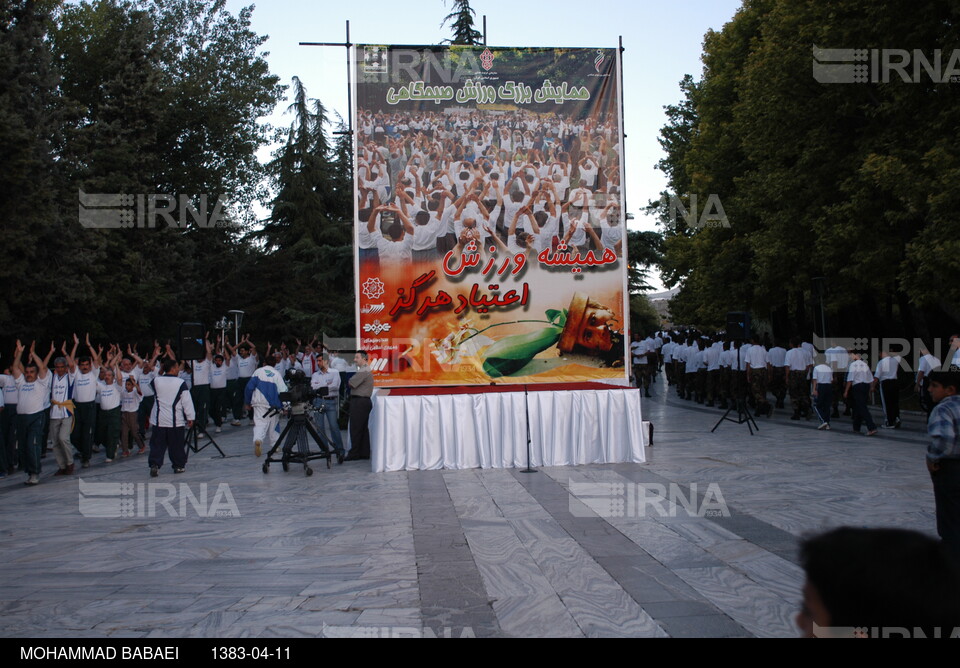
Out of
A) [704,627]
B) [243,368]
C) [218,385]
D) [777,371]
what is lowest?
[704,627]

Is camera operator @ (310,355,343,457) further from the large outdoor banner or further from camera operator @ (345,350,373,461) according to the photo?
the large outdoor banner

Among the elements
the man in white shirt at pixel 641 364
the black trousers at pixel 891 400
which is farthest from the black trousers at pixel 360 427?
the man in white shirt at pixel 641 364

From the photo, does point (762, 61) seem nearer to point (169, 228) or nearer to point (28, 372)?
point (28, 372)

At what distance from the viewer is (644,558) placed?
23.0 ft

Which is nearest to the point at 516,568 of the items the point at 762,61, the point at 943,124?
the point at 943,124

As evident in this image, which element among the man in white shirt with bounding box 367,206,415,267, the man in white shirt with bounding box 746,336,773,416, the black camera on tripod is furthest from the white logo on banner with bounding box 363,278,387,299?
the man in white shirt with bounding box 746,336,773,416

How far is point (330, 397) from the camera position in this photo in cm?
1494

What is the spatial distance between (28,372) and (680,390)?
22542 millimetres

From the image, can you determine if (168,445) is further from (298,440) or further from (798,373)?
(798,373)

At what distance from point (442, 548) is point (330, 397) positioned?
776 cm

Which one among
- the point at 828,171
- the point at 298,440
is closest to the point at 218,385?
the point at 298,440

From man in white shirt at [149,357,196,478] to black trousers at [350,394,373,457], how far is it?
284cm

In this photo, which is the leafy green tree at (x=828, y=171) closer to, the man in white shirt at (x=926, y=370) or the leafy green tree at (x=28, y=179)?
the man in white shirt at (x=926, y=370)

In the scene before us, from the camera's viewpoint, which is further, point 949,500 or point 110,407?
point 110,407
